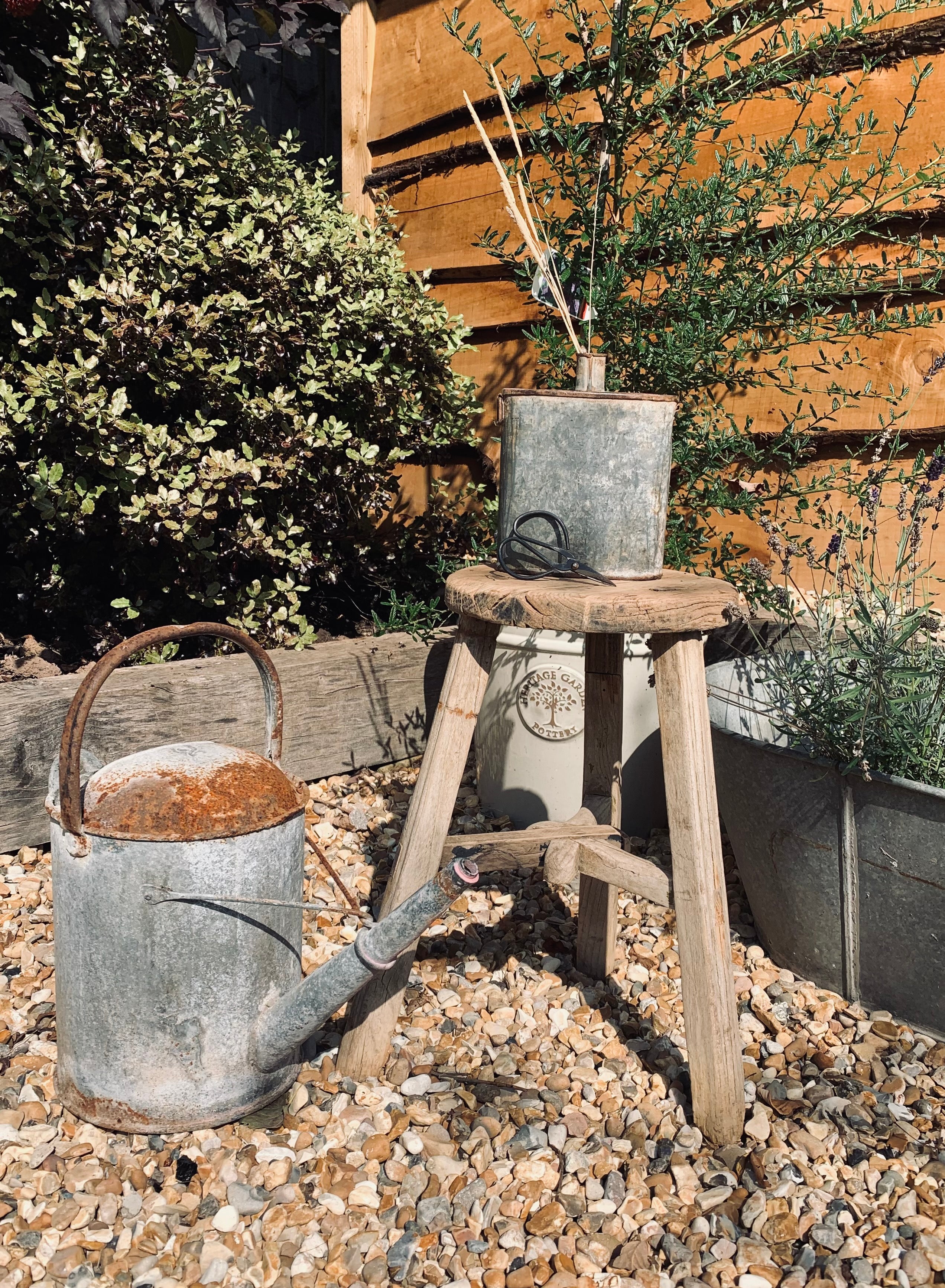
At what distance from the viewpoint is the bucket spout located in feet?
4.34

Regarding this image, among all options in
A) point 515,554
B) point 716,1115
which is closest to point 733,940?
point 716,1115

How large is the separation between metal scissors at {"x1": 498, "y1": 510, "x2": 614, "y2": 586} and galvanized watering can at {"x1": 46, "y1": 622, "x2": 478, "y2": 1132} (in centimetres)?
45

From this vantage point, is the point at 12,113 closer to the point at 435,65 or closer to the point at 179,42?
the point at 179,42

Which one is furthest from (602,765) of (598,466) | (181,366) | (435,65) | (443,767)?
(435,65)

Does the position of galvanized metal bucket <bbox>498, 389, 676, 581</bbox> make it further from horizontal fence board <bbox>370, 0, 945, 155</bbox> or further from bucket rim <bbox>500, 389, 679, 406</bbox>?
horizontal fence board <bbox>370, 0, 945, 155</bbox>

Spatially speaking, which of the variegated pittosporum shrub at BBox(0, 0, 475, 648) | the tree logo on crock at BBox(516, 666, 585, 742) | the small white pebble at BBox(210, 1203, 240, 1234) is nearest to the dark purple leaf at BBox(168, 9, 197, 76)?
the variegated pittosporum shrub at BBox(0, 0, 475, 648)

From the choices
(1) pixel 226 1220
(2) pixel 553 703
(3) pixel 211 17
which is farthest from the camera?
(2) pixel 553 703

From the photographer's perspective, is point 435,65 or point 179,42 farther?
point 435,65

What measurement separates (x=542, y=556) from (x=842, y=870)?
2.68 feet

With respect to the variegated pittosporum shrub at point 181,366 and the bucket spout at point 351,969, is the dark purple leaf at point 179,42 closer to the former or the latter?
the variegated pittosporum shrub at point 181,366

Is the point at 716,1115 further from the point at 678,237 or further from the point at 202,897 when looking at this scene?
the point at 678,237

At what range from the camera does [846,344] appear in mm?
2584

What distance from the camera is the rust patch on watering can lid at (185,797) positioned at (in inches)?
56.2

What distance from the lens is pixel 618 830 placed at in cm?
173
